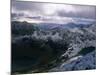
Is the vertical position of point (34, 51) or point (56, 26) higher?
point (56, 26)

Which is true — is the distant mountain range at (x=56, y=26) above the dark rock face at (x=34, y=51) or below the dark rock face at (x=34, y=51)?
above

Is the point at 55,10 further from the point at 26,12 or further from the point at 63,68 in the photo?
the point at 63,68

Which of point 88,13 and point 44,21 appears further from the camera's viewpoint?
point 88,13

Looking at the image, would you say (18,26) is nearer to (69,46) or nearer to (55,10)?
(55,10)

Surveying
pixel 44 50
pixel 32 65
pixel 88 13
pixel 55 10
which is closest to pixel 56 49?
pixel 44 50

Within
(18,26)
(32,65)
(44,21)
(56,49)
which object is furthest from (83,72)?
(18,26)

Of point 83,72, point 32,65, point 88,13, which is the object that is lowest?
point 83,72

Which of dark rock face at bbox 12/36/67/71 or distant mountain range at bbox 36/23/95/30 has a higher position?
distant mountain range at bbox 36/23/95/30

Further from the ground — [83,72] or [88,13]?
[88,13]

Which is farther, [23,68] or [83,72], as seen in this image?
[83,72]
